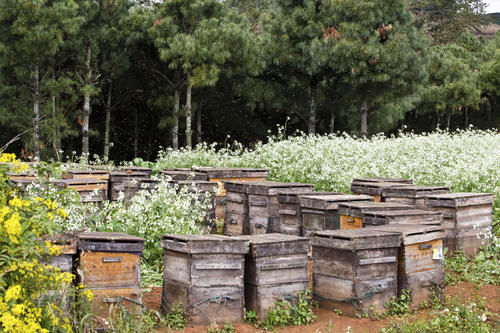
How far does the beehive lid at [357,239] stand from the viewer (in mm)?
6641

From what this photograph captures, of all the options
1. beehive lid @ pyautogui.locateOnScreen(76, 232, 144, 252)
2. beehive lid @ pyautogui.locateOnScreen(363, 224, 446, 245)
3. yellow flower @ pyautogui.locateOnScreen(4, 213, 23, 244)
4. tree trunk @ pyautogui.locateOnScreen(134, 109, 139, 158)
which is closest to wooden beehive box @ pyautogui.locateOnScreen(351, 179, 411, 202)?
beehive lid @ pyautogui.locateOnScreen(363, 224, 446, 245)

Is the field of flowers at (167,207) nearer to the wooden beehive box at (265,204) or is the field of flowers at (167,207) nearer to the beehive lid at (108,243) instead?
the beehive lid at (108,243)

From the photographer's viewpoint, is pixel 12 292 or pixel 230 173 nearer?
pixel 12 292

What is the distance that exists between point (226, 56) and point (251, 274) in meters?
Result: 18.7

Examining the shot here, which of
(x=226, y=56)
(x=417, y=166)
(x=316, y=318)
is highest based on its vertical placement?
(x=226, y=56)

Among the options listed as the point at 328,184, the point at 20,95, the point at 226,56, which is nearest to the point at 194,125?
the point at 226,56

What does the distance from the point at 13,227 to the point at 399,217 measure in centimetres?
512

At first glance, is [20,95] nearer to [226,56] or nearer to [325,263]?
[226,56]

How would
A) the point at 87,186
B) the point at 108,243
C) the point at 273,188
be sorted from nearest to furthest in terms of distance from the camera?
1. the point at 108,243
2. the point at 273,188
3. the point at 87,186

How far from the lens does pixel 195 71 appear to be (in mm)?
24594

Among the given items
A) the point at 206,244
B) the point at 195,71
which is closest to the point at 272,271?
the point at 206,244

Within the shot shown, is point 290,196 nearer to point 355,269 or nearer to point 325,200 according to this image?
Result: point 325,200

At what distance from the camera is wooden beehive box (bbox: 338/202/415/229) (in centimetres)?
837

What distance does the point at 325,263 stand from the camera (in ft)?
22.9
